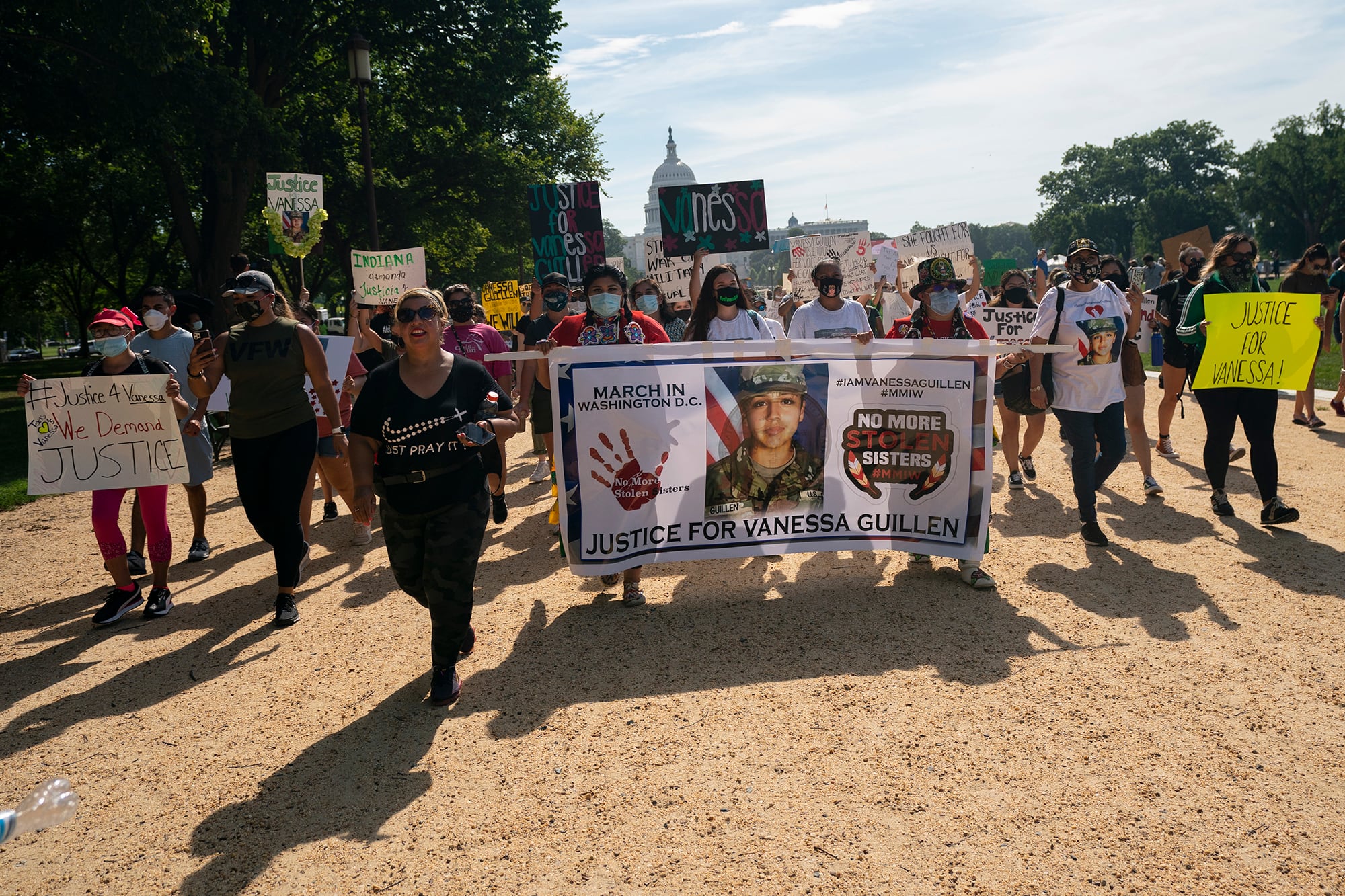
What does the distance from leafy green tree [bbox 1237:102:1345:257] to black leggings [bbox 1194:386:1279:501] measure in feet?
226

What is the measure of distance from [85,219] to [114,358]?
1481 inches

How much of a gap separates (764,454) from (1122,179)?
343ft

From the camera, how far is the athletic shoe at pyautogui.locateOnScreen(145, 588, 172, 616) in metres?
6.18

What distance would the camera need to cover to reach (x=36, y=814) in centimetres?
197

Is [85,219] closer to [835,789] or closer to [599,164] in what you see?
[599,164]

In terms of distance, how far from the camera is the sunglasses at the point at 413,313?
4.29 m

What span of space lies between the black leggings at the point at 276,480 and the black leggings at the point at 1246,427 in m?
Answer: 6.51

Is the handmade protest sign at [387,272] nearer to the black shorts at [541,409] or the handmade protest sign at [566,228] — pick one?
the handmade protest sign at [566,228]

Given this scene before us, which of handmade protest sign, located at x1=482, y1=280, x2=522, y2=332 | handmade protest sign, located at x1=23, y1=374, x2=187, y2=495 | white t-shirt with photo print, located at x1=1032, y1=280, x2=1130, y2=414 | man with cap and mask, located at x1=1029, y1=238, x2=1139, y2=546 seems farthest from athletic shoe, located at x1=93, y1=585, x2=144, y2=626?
handmade protest sign, located at x1=482, y1=280, x2=522, y2=332

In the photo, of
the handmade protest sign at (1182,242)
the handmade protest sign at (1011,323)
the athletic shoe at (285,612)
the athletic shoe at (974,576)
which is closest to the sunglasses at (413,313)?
the athletic shoe at (285,612)

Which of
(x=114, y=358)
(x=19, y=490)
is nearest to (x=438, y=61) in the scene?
(x=19, y=490)

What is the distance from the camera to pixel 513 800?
140 inches

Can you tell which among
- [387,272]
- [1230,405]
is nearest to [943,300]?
[1230,405]

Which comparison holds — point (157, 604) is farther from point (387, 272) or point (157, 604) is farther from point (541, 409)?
point (387, 272)
